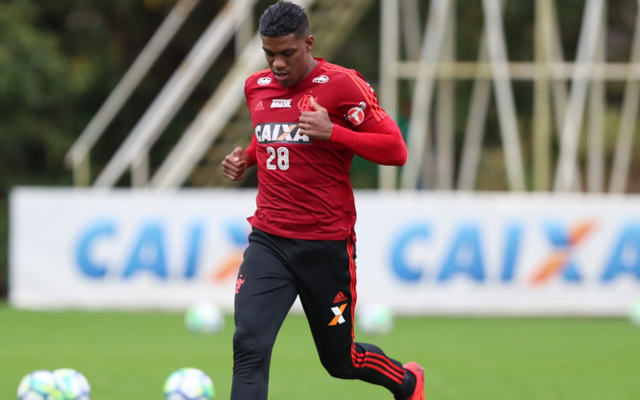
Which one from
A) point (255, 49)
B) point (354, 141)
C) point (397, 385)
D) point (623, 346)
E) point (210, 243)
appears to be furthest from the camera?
point (255, 49)

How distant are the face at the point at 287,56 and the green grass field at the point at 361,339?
9.71 ft

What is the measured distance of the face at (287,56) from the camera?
6156mm

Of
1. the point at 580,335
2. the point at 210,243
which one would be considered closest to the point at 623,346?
the point at 580,335

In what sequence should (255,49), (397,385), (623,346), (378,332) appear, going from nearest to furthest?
(397,385) < (623,346) < (378,332) < (255,49)

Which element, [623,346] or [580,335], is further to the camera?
[580,335]

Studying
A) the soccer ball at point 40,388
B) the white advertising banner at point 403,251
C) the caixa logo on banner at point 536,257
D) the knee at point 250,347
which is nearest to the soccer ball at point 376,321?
the white advertising banner at point 403,251

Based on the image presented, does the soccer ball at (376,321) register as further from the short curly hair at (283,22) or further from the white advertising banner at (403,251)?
the short curly hair at (283,22)

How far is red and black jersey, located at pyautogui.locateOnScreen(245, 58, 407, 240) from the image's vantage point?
6324 mm

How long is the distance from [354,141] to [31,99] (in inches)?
701

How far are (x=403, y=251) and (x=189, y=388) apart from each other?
8755mm

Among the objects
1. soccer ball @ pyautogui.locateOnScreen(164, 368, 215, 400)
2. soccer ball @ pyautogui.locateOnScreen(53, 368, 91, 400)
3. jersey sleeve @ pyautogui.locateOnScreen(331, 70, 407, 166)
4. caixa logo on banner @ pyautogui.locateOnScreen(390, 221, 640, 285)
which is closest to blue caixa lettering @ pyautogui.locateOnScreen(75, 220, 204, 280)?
caixa logo on banner @ pyautogui.locateOnScreen(390, 221, 640, 285)

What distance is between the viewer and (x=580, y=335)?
1359cm

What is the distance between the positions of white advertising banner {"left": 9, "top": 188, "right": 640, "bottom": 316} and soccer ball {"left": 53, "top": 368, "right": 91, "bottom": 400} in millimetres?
8716

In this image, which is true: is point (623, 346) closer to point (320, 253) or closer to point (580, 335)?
point (580, 335)
